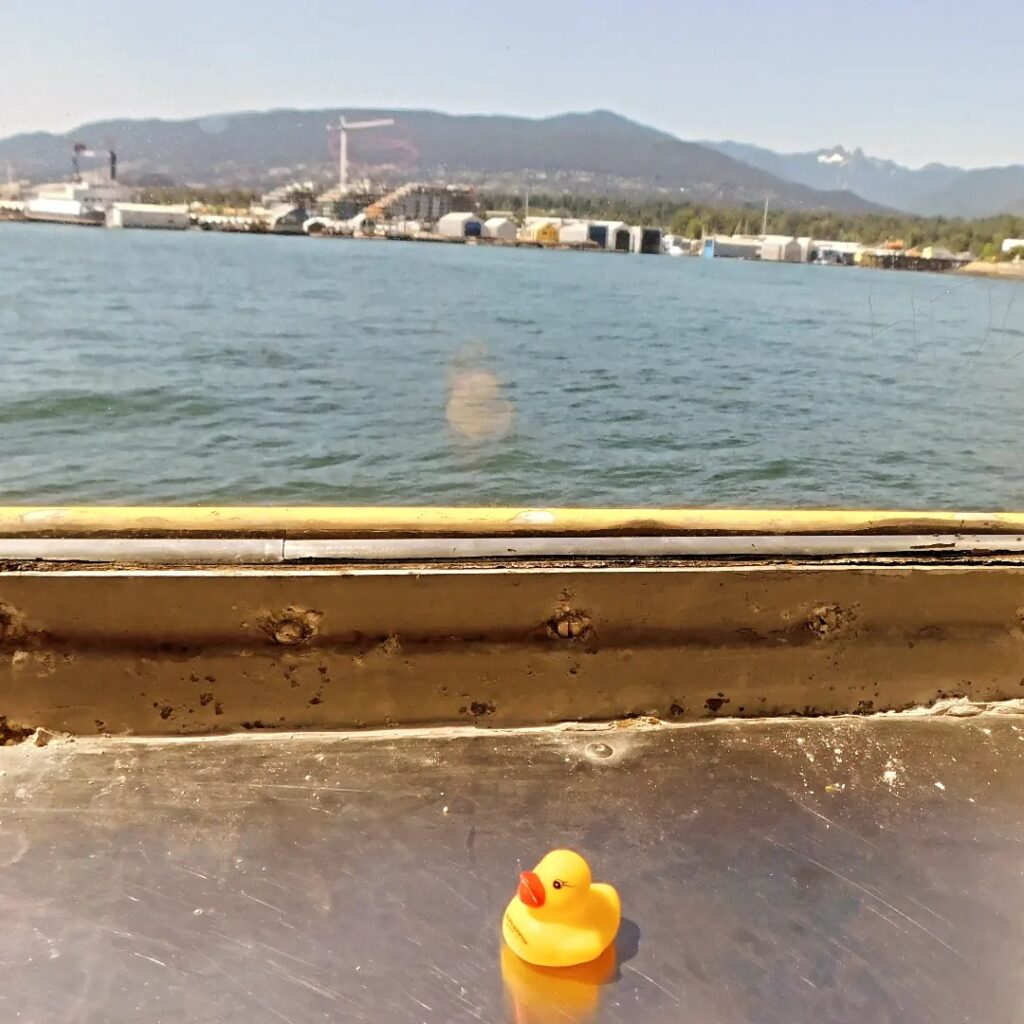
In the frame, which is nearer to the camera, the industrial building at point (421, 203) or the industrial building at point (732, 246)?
the industrial building at point (732, 246)

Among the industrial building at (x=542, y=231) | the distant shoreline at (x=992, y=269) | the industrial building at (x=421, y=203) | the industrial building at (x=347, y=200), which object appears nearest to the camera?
the distant shoreline at (x=992, y=269)

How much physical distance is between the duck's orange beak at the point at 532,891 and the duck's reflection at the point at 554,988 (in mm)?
147

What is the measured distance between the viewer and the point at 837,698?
121 inches

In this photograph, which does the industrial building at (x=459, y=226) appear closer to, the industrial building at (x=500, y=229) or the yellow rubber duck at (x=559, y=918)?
the industrial building at (x=500, y=229)

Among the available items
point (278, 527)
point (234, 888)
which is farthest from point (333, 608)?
point (234, 888)

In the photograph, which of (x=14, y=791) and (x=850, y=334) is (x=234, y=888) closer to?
(x=14, y=791)

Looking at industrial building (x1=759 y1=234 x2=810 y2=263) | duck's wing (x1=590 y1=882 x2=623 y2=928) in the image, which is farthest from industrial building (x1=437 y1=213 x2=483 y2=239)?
duck's wing (x1=590 y1=882 x2=623 y2=928)

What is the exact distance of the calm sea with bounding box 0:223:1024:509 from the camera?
15.3 meters

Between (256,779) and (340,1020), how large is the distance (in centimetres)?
87

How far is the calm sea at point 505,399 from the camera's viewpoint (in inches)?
604

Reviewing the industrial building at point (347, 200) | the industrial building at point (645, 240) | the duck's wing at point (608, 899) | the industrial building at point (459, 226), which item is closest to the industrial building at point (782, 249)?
the industrial building at point (645, 240)

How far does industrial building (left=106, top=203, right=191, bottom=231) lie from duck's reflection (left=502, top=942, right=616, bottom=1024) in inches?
3771

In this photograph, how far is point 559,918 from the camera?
6.77ft

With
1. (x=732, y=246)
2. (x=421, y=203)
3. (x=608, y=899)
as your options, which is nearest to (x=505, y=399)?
(x=608, y=899)
